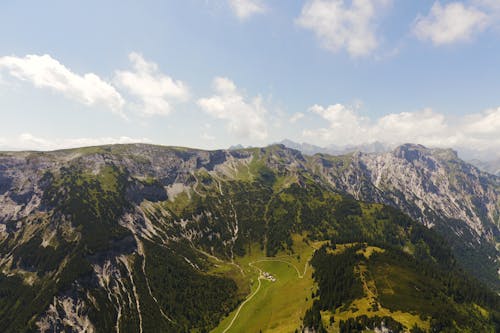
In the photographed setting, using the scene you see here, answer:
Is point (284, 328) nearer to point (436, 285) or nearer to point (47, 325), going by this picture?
point (436, 285)

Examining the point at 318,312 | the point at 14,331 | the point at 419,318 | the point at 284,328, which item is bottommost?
the point at 14,331

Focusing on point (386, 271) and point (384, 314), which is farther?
point (386, 271)

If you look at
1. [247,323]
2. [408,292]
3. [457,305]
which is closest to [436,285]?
[457,305]

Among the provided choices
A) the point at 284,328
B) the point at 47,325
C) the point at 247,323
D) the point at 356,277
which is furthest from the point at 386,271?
the point at 47,325

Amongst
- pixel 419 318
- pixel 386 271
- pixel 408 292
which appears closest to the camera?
pixel 419 318

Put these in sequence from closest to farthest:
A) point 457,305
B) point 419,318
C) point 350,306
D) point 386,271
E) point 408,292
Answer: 1. point 419,318
2. point 350,306
3. point 408,292
4. point 457,305
5. point 386,271

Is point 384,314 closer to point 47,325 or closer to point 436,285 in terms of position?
point 436,285

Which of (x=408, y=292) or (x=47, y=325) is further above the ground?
(x=408, y=292)

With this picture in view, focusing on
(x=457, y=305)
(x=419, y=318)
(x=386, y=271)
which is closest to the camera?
(x=419, y=318)

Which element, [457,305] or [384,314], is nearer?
[384,314]
